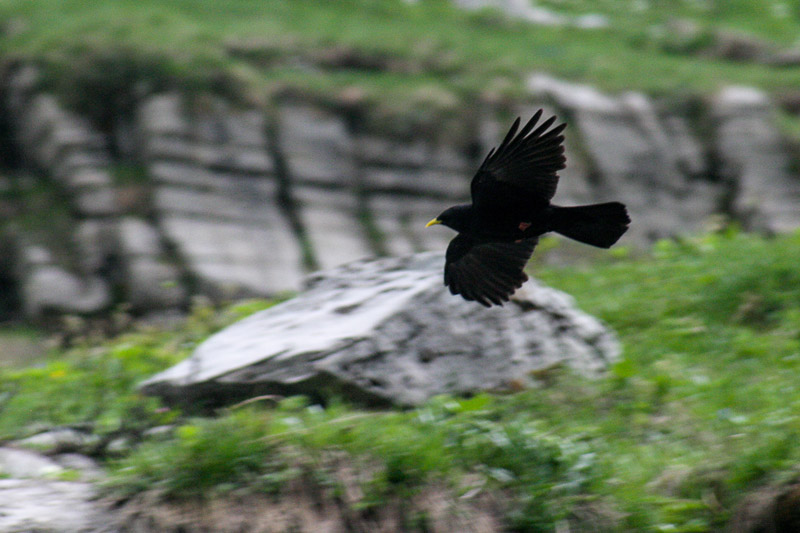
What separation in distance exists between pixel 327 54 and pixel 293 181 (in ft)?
7.44

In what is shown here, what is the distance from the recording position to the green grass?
11.3 metres

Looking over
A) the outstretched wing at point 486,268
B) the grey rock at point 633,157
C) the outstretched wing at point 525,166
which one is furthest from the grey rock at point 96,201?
the outstretched wing at point 525,166

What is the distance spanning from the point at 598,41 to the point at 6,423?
40.3ft

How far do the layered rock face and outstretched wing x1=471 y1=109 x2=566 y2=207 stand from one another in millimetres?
6428

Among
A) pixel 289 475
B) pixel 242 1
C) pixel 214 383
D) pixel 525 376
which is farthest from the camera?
pixel 242 1

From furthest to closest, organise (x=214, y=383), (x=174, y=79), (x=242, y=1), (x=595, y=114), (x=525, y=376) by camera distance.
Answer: (x=242, y=1), (x=595, y=114), (x=174, y=79), (x=525, y=376), (x=214, y=383)

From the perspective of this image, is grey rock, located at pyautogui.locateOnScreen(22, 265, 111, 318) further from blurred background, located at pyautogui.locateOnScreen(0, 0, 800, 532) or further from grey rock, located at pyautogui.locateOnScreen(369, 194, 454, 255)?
grey rock, located at pyautogui.locateOnScreen(369, 194, 454, 255)

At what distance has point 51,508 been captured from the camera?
355 cm

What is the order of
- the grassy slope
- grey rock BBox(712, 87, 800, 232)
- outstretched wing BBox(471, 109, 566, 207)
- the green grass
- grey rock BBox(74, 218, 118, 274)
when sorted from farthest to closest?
the grassy slope → the green grass → grey rock BBox(712, 87, 800, 232) → grey rock BBox(74, 218, 118, 274) → outstretched wing BBox(471, 109, 566, 207)

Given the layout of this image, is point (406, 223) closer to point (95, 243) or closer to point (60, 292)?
point (95, 243)

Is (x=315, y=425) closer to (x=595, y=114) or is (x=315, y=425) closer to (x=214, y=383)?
(x=214, y=383)

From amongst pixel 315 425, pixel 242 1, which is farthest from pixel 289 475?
pixel 242 1

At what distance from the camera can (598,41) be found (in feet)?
49.2

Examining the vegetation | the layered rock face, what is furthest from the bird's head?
the layered rock face
